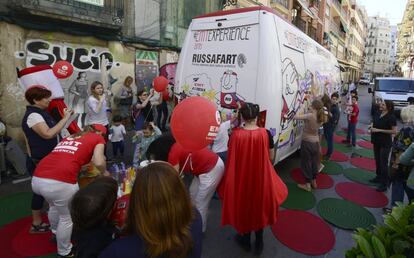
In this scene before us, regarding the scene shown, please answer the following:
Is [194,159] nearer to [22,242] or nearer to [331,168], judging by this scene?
[22,242]

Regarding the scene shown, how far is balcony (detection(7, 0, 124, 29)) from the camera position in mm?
5891

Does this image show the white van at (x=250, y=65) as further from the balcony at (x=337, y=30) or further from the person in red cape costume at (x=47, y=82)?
the balcony at (x=337, y=30)

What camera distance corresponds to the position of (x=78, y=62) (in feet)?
24.5

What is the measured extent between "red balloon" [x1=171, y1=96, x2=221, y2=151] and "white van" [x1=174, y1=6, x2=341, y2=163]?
156 centimetres

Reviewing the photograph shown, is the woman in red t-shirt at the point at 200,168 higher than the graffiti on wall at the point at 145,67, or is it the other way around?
the graffiti on wall at the point at 145,67

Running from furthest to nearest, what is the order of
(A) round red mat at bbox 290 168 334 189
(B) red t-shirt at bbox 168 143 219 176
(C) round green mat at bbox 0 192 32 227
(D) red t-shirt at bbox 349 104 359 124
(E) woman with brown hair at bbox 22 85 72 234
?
(D) red t-shirt at bbox 349 104 359 124 → (A) round red mat at bbox 290 168 334 189 → (C) round green mat at bbox 0 192 32 227 → (E) woman with brown hair at bbox 22 85 72 234 → (B) red t-shirt at bbox 168 143 219 176

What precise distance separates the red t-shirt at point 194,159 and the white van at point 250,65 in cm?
124

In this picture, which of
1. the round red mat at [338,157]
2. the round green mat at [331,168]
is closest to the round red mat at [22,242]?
the round green mat at [331,168]

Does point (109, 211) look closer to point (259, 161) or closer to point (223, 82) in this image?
point (259, 161)

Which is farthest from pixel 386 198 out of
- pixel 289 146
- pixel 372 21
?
pixel 372 21

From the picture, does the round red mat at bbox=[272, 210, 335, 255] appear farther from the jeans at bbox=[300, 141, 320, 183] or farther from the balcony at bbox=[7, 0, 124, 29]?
the balcony at bbox=[7, 0, 124, 29]

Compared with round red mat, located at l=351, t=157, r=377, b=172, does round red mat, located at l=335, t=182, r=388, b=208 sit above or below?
below

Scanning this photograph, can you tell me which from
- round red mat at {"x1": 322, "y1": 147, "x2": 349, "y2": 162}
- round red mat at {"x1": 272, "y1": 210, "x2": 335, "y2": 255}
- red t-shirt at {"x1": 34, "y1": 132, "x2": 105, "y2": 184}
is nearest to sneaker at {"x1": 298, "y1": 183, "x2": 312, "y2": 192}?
round red mat at {"x1": 272, "y1": 210, "x2": 335, "y2": 255}

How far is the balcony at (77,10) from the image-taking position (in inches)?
232
